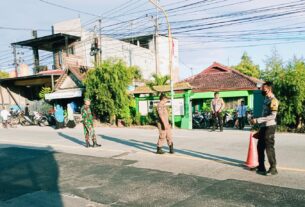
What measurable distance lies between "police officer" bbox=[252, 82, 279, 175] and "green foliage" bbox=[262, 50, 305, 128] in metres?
8.43

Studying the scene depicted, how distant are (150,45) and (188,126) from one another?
94.9ft

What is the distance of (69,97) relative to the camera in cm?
2542

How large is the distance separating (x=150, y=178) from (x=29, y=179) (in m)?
2.85

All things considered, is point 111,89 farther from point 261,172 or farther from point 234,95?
point 261,172

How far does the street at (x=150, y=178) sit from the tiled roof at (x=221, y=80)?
724 inches

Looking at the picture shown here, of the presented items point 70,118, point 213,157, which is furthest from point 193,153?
point 70,118

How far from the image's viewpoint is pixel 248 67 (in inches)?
1845

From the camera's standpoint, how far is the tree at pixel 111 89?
69.0ft

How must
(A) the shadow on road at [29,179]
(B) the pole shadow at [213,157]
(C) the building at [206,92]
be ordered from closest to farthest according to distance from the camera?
(A) the shadow on road at [29,179] < (B) the pole shadow at [213,157] < (C) the building at [206,92]

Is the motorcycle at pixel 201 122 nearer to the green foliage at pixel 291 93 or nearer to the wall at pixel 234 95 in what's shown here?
the green foliage at pixel 291 93

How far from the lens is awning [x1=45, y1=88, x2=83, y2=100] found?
2484 centimetres

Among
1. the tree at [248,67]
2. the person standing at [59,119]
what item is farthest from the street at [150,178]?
the tree at [248,67]

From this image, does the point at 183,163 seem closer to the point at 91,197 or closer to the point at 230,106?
the point at 91,197

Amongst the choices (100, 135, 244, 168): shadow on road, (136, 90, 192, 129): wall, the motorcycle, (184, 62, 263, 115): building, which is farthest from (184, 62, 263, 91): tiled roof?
(100, 135, 244, 168): shadow on road
